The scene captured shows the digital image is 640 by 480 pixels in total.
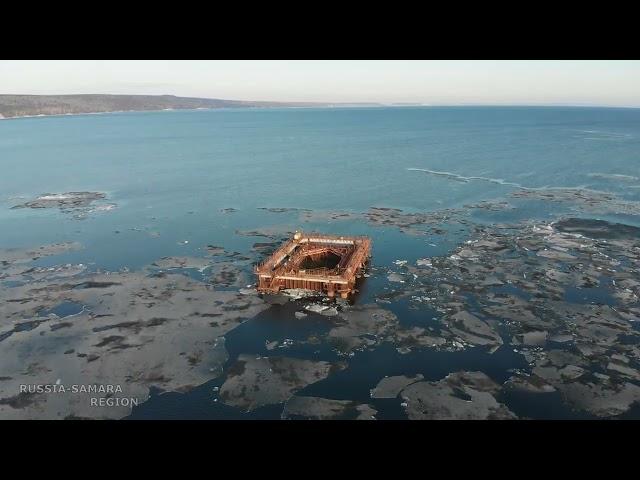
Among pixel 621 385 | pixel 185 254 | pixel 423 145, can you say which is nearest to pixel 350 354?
pixel 621 385

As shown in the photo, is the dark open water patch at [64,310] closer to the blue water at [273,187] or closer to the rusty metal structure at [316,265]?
the blue water at [273,187]

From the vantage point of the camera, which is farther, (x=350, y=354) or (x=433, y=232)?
(x=433, y=232)

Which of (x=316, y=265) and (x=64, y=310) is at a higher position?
(x=316, y=265)

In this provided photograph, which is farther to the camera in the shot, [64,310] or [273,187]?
[273,187]

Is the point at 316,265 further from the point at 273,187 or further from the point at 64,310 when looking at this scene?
the point at 273,187

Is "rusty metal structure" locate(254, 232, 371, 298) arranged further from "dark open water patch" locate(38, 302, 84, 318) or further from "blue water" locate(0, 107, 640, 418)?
"dark open water patch" locate(38, 302, 84, 318)

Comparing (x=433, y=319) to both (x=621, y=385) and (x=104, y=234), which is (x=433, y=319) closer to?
(x=621, y=385)

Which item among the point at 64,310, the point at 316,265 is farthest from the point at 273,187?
the point at 64,310
